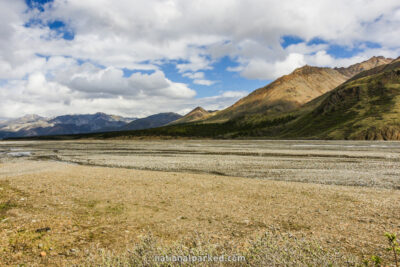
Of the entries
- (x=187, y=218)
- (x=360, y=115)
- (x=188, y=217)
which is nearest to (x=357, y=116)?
(x=360, y=115)

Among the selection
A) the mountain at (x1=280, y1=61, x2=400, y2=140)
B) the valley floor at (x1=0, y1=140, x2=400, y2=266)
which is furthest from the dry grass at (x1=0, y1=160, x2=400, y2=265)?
the mountain at (x1=280, y1=61, x2=400, y2=140)

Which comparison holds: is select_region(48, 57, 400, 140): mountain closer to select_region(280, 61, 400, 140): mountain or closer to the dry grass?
select_region(280, 61, 400, 140): mountain

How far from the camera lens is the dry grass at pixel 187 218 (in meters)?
9.65

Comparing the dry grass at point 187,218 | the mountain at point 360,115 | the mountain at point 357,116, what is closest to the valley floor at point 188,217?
the dry grass at point 187,218

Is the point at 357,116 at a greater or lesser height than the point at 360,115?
lesser

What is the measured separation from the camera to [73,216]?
13.4 metres

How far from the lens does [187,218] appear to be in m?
13.3

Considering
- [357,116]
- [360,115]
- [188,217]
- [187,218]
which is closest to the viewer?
[187,218]

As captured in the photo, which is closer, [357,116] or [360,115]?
[360,115]

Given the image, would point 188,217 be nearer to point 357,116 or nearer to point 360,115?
point 357,116

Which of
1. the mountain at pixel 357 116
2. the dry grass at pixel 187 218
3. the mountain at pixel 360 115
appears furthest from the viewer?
the mountain at pixel 357 116

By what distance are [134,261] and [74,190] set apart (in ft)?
48.8

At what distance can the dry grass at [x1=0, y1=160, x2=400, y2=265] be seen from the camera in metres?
9.65

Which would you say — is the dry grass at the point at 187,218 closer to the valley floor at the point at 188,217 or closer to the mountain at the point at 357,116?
the valley floor at the point at 188,217
